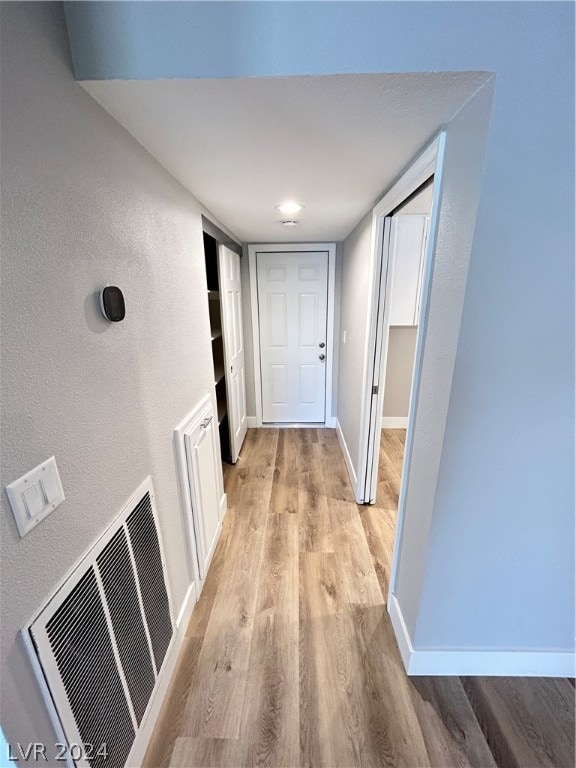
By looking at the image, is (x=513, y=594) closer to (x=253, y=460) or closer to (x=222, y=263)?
(x=253, y=460)

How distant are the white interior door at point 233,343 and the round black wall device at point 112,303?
5.21ft

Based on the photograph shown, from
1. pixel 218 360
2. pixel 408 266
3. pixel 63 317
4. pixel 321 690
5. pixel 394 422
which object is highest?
pixel 408 266

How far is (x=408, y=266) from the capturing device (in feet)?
9.87

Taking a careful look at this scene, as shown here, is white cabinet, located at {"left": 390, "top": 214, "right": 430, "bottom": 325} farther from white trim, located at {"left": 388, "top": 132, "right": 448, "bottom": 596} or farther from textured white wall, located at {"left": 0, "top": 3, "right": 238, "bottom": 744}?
textured white wall, located at {"left": 0, "top": 3, "right": 238, "bottom": 744}

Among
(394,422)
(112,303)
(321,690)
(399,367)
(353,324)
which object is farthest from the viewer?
(394,422)

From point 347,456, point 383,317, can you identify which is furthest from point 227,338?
point 347,456

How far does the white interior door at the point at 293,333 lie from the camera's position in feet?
10.3

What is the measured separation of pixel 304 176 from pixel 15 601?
1581 millimetres

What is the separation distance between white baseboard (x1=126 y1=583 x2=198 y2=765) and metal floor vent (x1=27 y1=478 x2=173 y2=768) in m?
0.05

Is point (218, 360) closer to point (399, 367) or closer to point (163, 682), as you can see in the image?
point (399, 367)

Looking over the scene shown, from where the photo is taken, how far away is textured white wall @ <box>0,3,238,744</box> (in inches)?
22.8

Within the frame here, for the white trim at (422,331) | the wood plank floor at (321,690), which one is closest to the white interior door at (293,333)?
the wood plank floor at (321,690)

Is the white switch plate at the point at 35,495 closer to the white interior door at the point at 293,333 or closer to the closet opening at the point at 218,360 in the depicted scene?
the closet opening at the point at 218,360

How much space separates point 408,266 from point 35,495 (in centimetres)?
326
